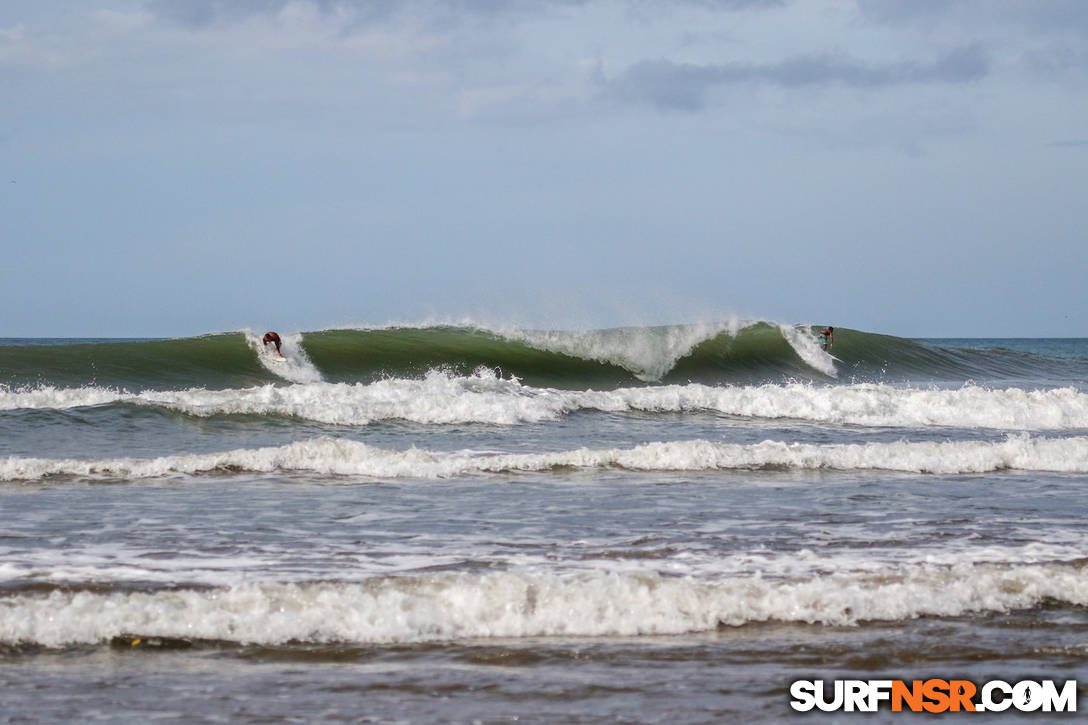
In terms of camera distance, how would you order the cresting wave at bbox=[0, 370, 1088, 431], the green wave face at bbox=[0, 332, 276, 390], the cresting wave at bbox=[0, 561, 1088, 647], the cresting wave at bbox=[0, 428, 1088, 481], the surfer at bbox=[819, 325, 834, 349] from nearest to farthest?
1. the cresting wave at bbox=[0, 561, 1088, 647]
2. the cresting wave at bbox=[0, 428, 1088, 481]
3. the cresting wave at bbox=[0, 370, 1088, 431]
4. the green wave face at bbox=[0, 332, 276, 390]
5. the surfer at bbox=[819, 325, 834, 349]

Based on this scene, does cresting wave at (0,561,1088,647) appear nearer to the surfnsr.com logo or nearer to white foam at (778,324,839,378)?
the surfnsr.com logo

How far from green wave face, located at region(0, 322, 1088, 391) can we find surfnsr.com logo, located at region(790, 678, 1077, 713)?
1593 centimetres

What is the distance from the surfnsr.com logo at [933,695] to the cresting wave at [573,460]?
641 cm

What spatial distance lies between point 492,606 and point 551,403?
1160 centimetres

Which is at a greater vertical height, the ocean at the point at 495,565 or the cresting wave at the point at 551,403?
the cresting wave at the point at 551,403

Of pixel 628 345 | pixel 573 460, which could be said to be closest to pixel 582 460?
pixel 573 460

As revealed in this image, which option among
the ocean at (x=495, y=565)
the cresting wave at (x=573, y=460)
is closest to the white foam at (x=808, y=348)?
the ocean at (x=495, y=565)

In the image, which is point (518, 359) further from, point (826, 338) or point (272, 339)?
point (826, 338)

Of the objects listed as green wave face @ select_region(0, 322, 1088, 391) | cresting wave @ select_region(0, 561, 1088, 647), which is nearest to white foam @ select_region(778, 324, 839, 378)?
green wave face @ select_region(0, 322, 1088, 391)

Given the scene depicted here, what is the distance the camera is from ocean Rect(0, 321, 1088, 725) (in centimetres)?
415

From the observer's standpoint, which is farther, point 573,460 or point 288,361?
point 288,361

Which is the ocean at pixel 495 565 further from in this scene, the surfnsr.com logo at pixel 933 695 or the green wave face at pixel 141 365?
the green wave face at pixel 141 365

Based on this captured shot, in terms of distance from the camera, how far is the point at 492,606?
5062 millimetres

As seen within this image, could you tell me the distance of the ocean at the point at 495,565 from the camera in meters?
4.15
